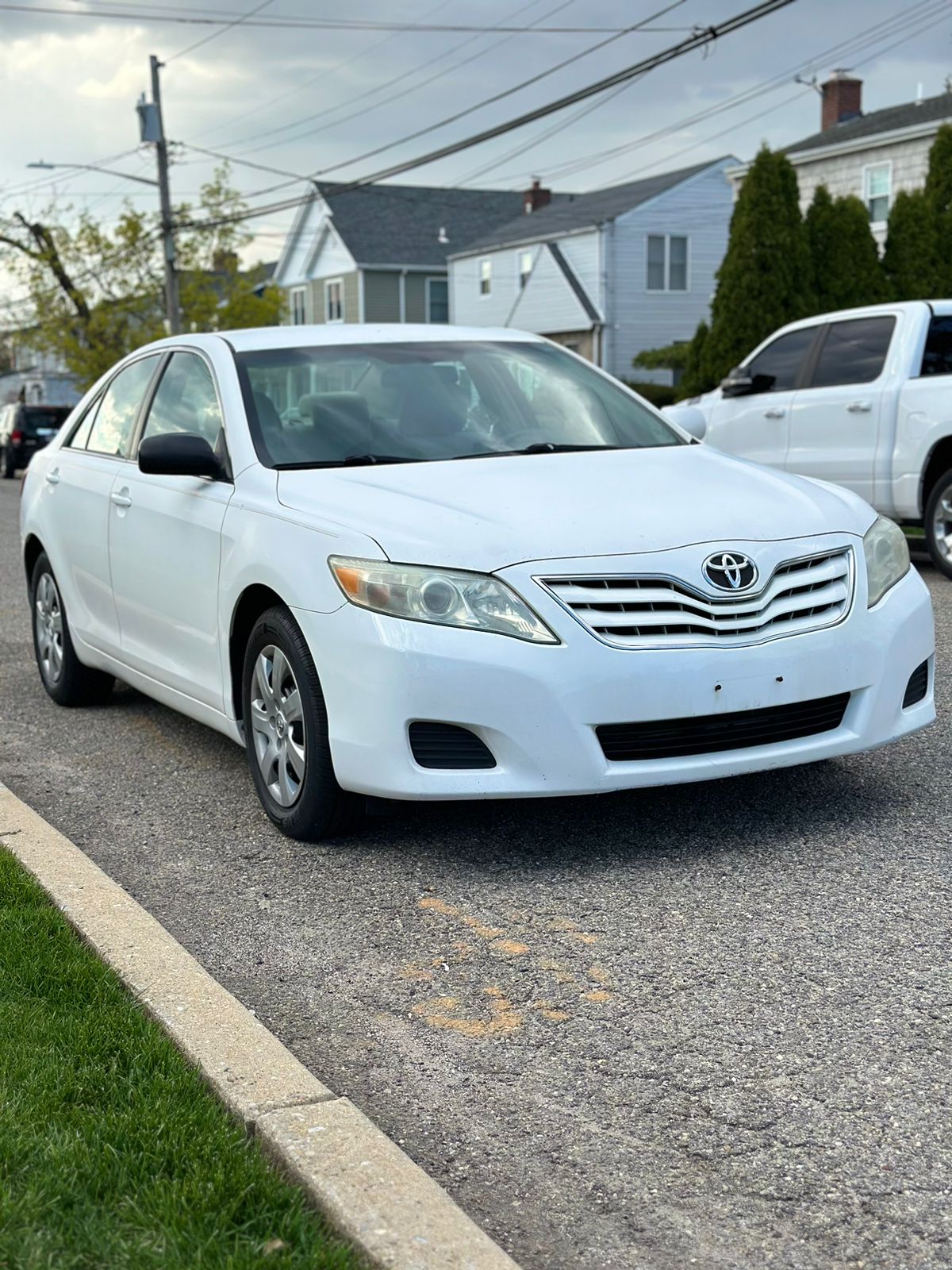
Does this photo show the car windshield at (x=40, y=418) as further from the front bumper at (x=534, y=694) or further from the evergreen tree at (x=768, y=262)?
the front bumper at (x=534, y=694)

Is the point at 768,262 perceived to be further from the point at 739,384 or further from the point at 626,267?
the point at 626,267

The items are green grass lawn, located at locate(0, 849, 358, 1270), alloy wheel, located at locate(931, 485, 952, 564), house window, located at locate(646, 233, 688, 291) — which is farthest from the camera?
house window, located at locate(646, 233, 688, 291)

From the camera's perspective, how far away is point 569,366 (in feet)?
21.2

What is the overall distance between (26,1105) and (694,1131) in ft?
4.17

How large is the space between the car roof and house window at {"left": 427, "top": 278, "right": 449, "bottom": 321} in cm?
4882

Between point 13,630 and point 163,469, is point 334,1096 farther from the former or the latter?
point 13,630

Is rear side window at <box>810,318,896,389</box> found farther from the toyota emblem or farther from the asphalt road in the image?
the toyota emblem

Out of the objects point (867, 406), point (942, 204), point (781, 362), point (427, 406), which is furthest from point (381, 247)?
point (427, 406)

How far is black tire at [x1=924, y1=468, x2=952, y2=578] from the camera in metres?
11.2

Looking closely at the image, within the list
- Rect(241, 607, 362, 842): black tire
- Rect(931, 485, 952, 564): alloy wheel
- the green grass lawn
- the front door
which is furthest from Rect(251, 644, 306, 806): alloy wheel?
Rect(931, 485, 952, 564): alloy wheel

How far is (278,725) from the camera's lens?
5.08 m

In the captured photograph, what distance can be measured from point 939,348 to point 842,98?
3407cm

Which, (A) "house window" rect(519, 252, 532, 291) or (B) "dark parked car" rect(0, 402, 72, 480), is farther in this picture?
(A) "house window" rect(519, 252, 532, 291)

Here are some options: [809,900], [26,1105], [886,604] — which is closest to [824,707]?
[886,604]
